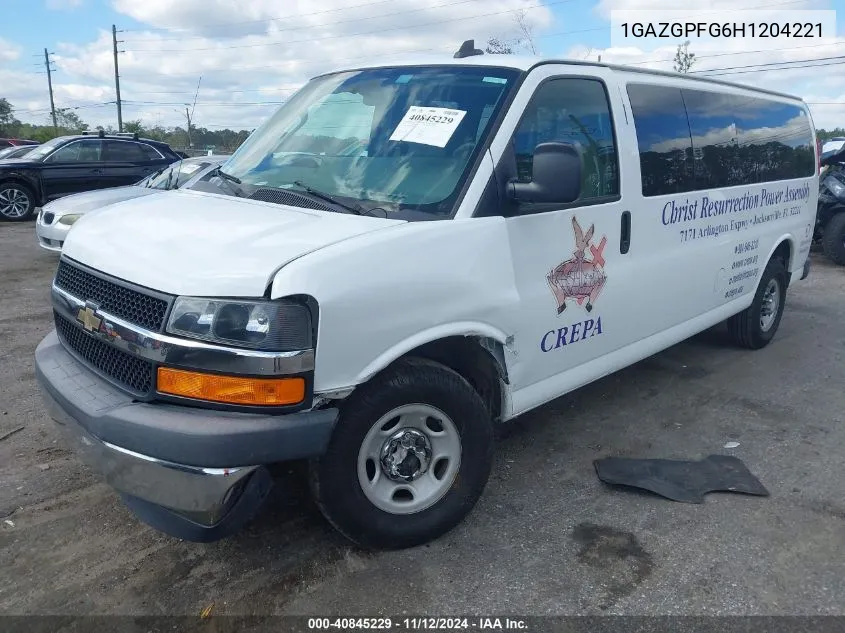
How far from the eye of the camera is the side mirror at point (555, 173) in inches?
120

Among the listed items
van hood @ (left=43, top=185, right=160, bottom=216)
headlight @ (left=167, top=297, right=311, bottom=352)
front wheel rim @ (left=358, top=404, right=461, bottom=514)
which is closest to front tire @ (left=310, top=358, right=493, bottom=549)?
front wheel rim @ (left=358, top=404, right=461, bottom=514)

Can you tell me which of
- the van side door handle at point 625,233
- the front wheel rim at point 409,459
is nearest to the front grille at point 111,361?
the front wheel rim at point 409,459

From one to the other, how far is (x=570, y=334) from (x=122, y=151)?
12648 millimetres

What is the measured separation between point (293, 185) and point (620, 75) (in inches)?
78.4

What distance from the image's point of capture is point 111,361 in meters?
2.83

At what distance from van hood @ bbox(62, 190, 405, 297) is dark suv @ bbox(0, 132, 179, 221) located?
11660mm

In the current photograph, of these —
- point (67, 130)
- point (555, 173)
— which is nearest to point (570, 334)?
point (555, 173)

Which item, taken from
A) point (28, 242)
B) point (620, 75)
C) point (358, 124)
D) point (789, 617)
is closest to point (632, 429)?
point (789, 617)

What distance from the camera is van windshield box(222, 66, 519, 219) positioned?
3168 mm

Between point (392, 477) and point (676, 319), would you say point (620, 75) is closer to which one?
point (676, 319)

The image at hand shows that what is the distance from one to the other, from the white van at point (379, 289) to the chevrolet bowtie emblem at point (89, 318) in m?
0.01

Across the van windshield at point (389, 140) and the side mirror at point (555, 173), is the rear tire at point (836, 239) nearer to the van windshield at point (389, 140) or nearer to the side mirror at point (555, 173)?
the van windshield at point (389, 140)

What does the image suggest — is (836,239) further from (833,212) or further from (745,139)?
(745,139)

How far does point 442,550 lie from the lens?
315cm
